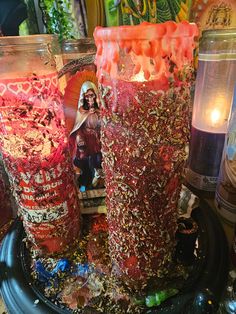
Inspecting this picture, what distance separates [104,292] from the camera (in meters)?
0.29

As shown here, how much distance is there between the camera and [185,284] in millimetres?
292

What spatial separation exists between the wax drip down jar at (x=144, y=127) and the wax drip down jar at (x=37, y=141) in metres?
0.07

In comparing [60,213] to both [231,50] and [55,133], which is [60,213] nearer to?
[55,133]

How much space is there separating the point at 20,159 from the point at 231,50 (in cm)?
36

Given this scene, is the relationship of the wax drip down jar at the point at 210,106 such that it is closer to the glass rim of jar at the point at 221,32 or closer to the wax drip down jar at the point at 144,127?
the glass rim of jar at the point at 221,32

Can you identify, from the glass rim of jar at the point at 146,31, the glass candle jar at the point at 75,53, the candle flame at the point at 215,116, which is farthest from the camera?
the candle flame at the point at 215,116

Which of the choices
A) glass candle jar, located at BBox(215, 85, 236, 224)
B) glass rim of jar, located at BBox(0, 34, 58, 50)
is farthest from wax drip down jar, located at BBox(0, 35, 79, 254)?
glass candle jar, located at BBox(215, 85, 236, 224)

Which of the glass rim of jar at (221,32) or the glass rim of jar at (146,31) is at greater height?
the glass rim of jar at (146,31)

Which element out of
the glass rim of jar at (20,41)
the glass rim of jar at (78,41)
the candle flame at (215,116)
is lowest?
the candle flame at (215,116)

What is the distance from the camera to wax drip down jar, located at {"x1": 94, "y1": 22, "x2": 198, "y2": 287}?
193 mm

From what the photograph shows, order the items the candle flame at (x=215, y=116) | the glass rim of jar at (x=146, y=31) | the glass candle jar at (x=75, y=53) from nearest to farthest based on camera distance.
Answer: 1. the glass rim of jar at (x=146, y=31)
2. the glass candle jar at (x=75, y=53)
3. the candle flame at (x=215, y=116)

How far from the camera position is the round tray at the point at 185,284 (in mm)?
267

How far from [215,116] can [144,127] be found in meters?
0.31

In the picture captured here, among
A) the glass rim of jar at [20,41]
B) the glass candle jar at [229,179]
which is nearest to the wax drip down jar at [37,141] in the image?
the glass rim of jar at [20,41]
